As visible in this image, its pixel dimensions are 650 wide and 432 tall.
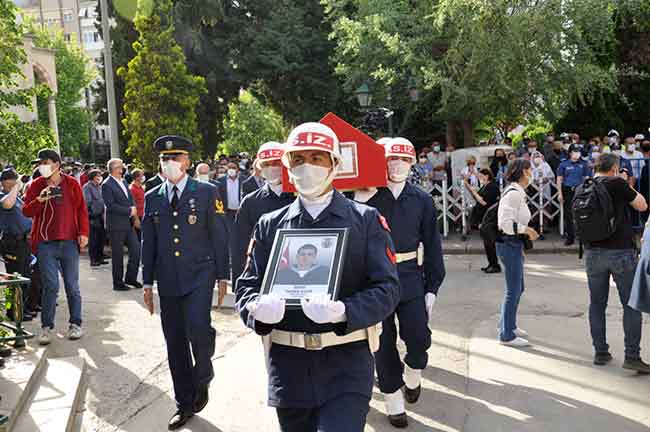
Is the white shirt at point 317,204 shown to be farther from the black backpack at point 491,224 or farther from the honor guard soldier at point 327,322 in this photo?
the black backpack at point 491,224

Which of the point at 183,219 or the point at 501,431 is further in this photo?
the point at 183,219

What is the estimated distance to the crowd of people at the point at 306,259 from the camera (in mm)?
3164

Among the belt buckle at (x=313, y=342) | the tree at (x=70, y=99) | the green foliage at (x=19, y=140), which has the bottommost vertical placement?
the belt buckle at (x=313, y=342)

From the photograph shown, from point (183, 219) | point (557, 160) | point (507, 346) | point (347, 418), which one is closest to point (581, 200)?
point (507, 346)

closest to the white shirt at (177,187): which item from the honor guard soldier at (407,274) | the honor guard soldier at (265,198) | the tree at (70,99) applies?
the honor guard soldier at (265,198)

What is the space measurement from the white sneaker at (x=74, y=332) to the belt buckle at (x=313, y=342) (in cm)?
562

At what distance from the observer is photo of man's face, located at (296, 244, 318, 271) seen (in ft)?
10.1

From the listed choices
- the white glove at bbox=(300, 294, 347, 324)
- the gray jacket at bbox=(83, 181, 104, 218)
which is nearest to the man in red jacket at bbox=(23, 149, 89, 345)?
the white glove at bbox=(300, 294, 347, 324)

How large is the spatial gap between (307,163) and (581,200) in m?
3.87

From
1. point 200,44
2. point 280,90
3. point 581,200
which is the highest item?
point 200,44

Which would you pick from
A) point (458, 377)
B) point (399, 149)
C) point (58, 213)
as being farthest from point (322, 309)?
point (58, 213)

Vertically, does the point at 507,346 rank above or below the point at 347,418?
below

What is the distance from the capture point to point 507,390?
19.2 ft

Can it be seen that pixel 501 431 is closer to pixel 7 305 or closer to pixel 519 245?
pixel 519 245
